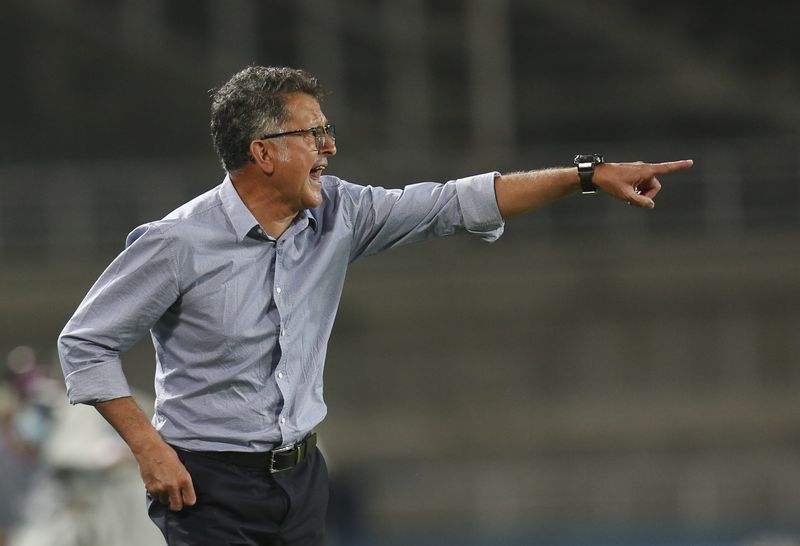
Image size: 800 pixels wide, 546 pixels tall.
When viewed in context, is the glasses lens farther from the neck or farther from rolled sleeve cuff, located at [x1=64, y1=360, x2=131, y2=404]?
rolled sleeve cuff, located at [x1=64, y1=360, x2=131, y2=404]

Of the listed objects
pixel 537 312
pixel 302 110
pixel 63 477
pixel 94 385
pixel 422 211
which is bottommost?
pixel 537 312

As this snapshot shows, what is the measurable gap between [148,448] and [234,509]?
27 cm

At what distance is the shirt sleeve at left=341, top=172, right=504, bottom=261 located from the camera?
10.8 feet

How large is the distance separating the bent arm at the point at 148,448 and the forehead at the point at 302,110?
2.34ft

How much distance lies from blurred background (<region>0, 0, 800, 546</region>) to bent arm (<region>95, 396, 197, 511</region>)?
12.6 feet

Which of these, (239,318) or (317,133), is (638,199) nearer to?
(317,133)

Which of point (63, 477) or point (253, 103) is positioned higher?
point (253, 103)

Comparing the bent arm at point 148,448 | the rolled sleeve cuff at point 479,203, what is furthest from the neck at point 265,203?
the bent arm at point 148,448

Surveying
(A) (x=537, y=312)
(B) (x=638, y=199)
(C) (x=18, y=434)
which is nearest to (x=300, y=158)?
(B) (x=638, y=199)

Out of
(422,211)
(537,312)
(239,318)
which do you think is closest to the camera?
(239,318)

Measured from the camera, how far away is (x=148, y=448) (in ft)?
9.87

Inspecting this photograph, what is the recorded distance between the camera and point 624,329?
11711 millimetres

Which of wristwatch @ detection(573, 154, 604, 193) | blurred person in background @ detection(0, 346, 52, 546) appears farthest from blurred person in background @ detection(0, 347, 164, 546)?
wristwatch @ detection(573, 154, 604, 193)

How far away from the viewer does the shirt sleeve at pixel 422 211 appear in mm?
3289
